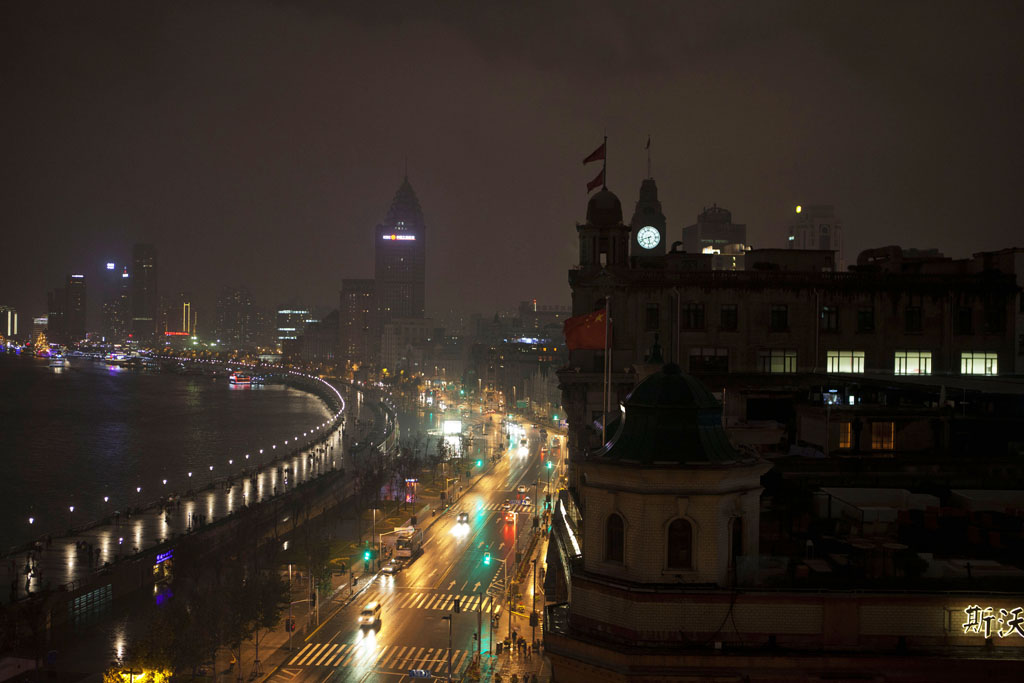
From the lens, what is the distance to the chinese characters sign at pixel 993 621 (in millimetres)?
12969

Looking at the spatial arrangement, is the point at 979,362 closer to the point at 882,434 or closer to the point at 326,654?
the point at 882,434

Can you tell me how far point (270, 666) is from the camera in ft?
126

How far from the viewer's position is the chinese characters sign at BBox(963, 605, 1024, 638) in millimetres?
12969

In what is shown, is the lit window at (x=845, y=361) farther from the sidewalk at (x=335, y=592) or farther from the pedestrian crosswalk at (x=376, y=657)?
the sidewalk at (x=335, y=592)

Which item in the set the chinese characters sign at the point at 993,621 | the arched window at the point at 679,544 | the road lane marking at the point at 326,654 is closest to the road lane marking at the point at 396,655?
the road lane marking at the point at 326,654

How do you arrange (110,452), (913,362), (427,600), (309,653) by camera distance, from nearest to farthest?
(913,362) → (309,653) → (427,600) → (110,452)

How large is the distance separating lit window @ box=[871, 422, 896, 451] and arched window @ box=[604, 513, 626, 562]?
16.6 meters

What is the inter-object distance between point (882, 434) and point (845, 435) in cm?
113

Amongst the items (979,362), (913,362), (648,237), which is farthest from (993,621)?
(648,237)

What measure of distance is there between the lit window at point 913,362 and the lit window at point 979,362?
157 centimetres

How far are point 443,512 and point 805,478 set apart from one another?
57086 mm

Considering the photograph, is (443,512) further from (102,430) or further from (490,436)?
(102,430)

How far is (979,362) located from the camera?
3856 centimetres

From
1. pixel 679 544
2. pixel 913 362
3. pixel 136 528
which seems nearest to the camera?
pixel 679 544
